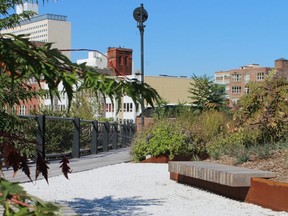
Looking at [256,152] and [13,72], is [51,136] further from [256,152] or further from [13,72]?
[13,72]

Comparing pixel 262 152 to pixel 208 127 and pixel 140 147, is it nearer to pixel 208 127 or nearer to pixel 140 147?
pixel 140 147

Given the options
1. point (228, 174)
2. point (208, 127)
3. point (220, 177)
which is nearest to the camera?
point (228, 174)

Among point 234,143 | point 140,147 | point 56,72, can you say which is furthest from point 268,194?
point 140,147

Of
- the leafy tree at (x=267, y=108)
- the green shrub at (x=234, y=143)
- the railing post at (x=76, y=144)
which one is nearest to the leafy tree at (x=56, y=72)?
the green shrub at (x=234, y=143)

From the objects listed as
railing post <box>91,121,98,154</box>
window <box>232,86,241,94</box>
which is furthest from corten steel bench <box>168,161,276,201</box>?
window <box>232,86,241,94</box>

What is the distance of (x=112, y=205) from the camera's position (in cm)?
825

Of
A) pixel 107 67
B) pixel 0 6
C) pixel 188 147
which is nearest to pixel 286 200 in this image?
pixel 0 6

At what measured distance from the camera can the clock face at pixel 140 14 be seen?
21.0m

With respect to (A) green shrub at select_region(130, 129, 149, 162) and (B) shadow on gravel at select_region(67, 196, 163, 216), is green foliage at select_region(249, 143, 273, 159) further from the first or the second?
(A) green shrub at select_region(130, 129, 149, 162)

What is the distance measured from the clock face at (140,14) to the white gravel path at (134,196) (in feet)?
31.4

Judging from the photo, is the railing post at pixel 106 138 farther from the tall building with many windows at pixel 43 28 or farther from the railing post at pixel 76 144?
the tall building with many windows at pixel 43 28

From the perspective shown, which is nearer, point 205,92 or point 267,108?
point 267,108

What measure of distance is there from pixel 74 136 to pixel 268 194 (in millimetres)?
11165

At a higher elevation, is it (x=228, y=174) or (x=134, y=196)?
(x=228, y=174)
